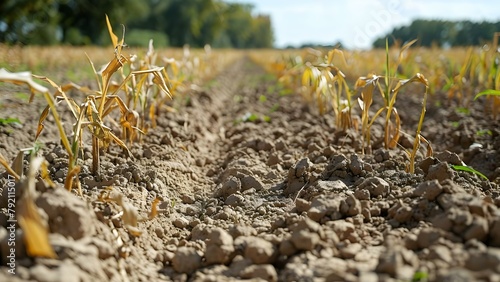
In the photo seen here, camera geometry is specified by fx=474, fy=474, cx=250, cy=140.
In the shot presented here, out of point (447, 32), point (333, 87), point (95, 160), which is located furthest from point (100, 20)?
point (95, 160)

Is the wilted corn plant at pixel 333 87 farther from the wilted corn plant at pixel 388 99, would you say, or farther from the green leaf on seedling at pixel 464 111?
the green leaf on seedling at pixel 464 111

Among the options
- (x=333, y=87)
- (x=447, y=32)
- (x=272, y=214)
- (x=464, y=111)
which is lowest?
(x=272, y=214)

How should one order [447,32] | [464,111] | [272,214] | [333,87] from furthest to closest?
[447,32], [464,111], [333,87], [272,214]

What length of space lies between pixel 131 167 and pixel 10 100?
2.48 m

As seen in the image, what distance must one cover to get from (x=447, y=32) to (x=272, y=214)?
2570 cm

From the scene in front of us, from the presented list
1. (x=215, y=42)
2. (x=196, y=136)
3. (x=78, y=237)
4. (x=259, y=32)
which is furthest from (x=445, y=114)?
(x=259, y=32)

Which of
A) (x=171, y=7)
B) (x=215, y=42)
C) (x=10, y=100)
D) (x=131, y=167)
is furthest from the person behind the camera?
(x=215, y=42)

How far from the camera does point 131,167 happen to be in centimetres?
237

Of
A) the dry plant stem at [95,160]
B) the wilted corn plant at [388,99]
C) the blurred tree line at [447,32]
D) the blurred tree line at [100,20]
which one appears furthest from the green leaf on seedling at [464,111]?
the blurred tree line at [447,32]

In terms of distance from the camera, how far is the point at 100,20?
84.3 ft

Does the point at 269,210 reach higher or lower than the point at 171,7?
lower

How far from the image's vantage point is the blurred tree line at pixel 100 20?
1939 cm

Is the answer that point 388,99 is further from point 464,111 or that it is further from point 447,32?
point 447,32

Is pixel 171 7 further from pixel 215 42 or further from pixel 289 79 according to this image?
pixel 289 79
